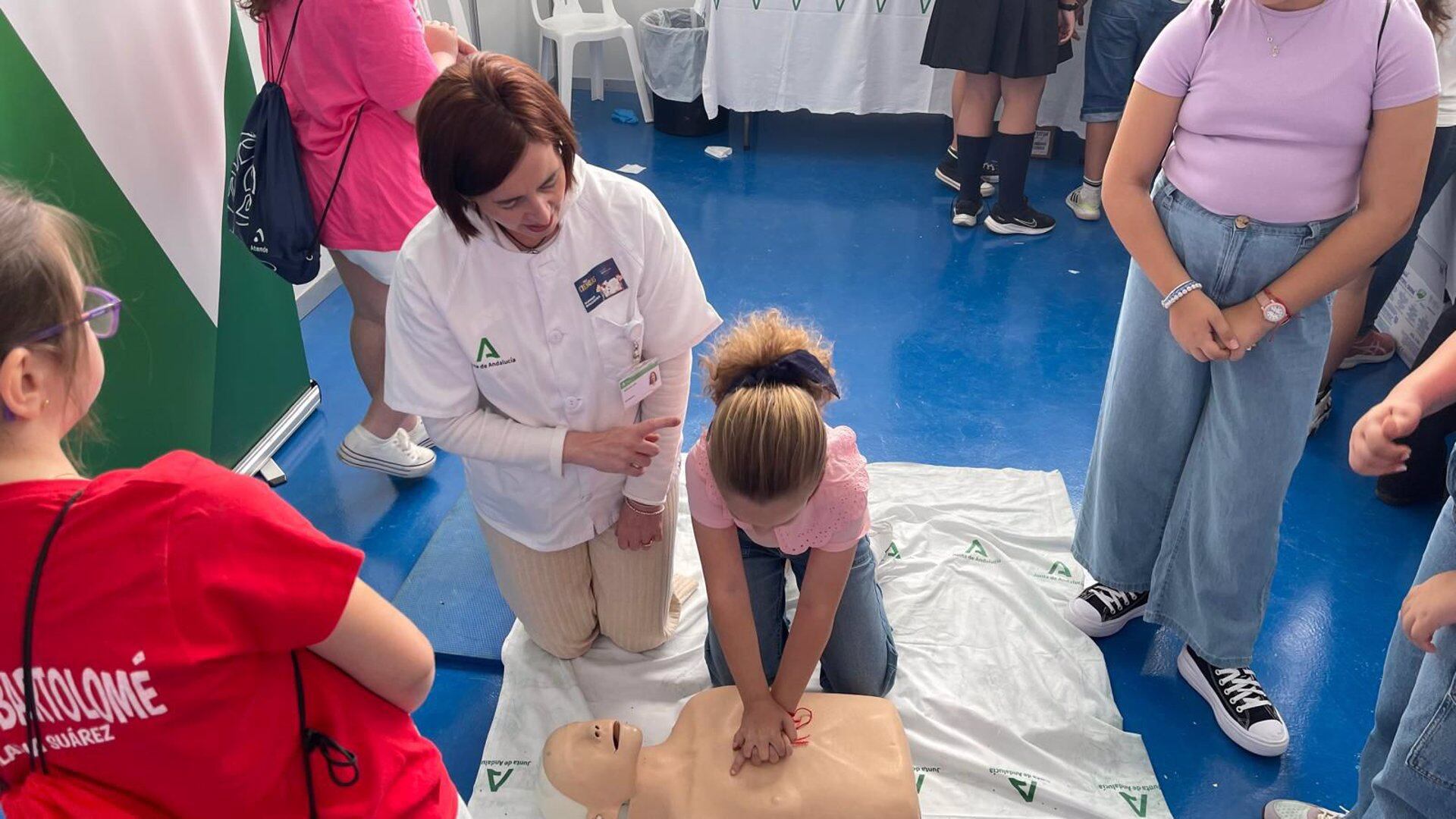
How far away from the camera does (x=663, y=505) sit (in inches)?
73.4

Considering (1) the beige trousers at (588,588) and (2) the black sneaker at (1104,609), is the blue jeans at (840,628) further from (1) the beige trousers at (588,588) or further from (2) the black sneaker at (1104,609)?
(2) the black sneaker at (1104,609)

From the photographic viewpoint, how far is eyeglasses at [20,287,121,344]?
0.82 meters

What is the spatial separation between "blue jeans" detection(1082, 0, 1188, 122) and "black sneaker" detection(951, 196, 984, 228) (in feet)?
1.78

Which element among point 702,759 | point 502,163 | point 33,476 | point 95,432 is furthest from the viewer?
point 702,759

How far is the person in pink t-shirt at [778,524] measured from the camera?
4.41 ft

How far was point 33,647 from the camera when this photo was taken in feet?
2.68

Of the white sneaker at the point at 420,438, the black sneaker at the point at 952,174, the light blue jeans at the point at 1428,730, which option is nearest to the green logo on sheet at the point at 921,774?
the light blue jeans at the point at 1428,730

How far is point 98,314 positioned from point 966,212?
3.51m

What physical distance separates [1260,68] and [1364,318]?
1.76 metres

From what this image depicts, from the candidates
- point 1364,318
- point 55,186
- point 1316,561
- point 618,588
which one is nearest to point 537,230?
point 618,588

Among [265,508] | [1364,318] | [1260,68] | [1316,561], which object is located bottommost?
[1316,561]

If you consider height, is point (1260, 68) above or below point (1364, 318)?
above

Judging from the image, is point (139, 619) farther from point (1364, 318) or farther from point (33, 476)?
point (1364, 318)

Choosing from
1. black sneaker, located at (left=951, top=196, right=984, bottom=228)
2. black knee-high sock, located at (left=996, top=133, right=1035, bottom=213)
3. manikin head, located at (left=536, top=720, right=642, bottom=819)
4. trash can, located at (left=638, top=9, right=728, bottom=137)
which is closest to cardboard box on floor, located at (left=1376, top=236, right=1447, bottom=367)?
black knee-high sock, located at (left=996, top=133, right=1035, bottom=213)
